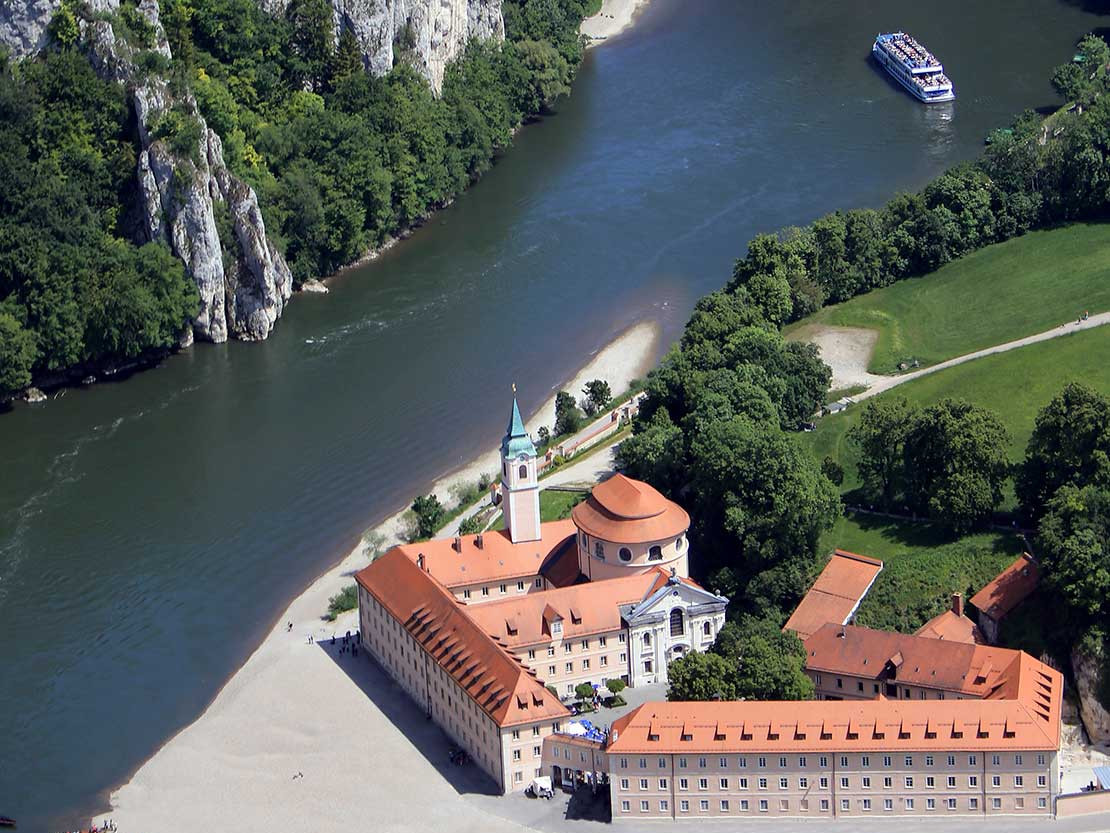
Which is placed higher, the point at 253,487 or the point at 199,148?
the point at 199,148

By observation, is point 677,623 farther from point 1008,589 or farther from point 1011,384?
point 1011,384

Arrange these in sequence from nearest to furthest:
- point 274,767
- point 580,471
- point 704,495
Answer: point 274,767
point 704,495
point 580,471

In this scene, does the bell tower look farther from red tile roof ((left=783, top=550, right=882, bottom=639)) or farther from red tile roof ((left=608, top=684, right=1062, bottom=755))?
red tile roof ((left=608, top=684, right=1062, bottom=755))

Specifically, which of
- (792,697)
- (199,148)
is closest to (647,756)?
(792,697)

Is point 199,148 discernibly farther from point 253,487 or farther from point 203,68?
point 253,487

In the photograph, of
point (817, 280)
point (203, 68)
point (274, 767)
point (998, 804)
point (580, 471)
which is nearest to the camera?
point (998, 804)

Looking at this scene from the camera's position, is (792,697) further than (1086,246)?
No

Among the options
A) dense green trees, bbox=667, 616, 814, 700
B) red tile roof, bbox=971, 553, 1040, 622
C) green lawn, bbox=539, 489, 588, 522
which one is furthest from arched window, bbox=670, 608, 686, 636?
green lawn, bbox=539, 489, 588, 522

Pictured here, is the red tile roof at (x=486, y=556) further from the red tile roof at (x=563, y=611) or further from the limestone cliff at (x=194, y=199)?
the limestone cliff at (x=194, y=199)
